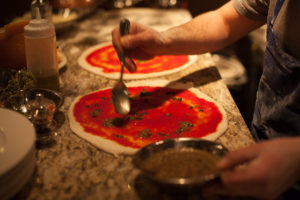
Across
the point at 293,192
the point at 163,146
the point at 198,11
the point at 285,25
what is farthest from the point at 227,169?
the point at 198,11

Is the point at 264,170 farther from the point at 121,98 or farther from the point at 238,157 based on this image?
the point at 121,98

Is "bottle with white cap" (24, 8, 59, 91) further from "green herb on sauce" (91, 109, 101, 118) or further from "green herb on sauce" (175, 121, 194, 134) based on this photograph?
"green herb on sauce" (175, 121, 194, 134)

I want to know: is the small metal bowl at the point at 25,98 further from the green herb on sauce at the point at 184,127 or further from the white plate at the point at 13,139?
the green herb on sauce at the point at 184,127

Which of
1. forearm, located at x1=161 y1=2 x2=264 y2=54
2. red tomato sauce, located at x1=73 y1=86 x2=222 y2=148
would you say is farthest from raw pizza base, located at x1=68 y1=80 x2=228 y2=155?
forearm, located at x1=161 y1=2 x2=264 y2=54

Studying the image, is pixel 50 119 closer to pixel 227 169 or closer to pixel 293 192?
pixel 227 169

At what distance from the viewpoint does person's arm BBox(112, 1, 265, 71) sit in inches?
56.7

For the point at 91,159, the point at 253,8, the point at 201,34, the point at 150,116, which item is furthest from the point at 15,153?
the point at 253,8

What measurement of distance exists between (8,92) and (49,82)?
0.64 feet

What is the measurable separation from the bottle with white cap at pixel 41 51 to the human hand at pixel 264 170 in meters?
0.90

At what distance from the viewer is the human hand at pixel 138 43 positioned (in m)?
1.24

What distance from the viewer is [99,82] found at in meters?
1.56

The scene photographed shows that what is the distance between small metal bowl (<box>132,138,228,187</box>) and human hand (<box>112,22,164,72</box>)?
19.8 inches

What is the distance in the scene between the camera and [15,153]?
80cm

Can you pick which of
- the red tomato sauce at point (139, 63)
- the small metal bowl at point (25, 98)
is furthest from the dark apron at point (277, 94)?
the small metal bowl at point (25, 98)
